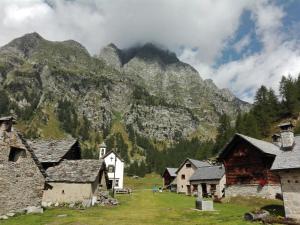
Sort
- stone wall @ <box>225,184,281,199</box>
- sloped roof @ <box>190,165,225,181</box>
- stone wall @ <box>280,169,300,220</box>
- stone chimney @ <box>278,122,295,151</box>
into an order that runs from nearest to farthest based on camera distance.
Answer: stone wall @ <box>280,169,300,220</box> → stone chimney @ <box>278,122,295,151</box> → stone wall @ <box>225,184,281,199</box> → sloped roof @ <box>190,165,225,181</box>

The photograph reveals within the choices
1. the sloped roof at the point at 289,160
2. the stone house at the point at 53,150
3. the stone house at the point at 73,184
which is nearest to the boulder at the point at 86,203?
the stone house at the point at 73,184

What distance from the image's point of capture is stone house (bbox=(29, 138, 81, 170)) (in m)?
46.4

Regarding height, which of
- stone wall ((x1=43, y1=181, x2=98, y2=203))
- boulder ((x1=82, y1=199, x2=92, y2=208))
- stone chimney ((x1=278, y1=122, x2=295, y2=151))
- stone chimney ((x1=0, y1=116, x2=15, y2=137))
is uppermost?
stone chimney ((x1=0, y1=116, x2=15, y2=137))

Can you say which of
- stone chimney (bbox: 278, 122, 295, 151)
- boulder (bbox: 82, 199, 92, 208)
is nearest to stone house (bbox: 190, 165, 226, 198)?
boulder (bbox: 82, 199, 92, 208)

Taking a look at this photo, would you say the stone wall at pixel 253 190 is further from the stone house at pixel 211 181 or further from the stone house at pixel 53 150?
the stone house at pixel 53 150

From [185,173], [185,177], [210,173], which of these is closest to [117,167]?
[185,173]

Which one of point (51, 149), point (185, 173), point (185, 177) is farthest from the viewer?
point (185, 173)

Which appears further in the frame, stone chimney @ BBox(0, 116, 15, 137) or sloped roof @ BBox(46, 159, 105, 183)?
sloped roof @ BBox(46, 159, 105, 183)

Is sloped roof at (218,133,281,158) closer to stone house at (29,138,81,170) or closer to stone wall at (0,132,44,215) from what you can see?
stone house at (29,138,81,170)

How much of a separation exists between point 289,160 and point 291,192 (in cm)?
282

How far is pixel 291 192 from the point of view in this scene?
28.9m

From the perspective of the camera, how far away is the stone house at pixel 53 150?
46375 mm

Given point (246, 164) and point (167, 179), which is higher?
point (167, 179)

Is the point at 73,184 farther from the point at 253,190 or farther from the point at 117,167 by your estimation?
the point at 117,167
